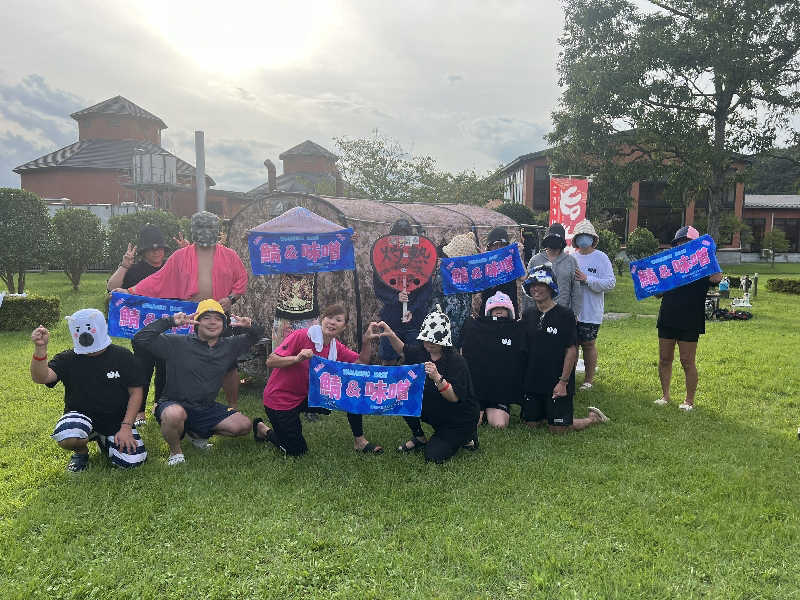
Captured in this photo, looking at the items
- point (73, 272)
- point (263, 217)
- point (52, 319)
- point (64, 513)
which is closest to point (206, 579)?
point (64, 513)

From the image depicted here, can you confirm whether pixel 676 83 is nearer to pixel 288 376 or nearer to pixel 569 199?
pixel 569 199

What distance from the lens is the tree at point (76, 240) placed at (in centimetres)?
1847

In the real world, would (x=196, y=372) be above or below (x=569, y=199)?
below

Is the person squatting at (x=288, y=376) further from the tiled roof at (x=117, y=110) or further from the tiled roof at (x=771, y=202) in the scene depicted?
the tiled roof at (x=771, y=202)

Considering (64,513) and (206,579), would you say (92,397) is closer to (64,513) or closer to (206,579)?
(64,513)

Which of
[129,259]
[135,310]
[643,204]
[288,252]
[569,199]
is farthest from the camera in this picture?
[643,204]

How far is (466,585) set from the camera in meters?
3.28

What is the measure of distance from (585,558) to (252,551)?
2.13m

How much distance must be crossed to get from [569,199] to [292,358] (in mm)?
9335

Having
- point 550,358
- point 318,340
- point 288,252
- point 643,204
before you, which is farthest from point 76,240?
point 643,204

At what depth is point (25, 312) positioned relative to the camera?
11.9 m

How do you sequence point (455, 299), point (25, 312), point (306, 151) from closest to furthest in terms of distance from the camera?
point (455, 299) < point (25, 312) < point (306, 151)

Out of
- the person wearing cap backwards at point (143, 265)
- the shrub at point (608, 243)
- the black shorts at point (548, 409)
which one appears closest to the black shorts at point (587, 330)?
the black shorts at point (548, 409)

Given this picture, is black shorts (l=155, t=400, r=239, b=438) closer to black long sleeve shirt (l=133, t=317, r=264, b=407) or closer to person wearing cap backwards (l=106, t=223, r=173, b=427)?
black long sleeve shirt (l=133, t=317, r=264, b=407)
